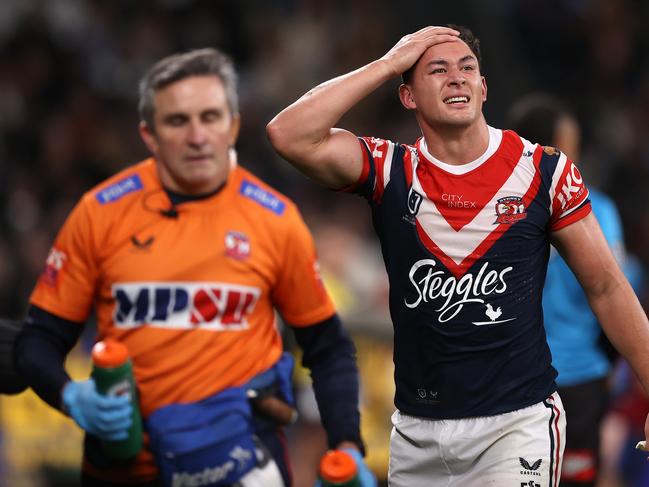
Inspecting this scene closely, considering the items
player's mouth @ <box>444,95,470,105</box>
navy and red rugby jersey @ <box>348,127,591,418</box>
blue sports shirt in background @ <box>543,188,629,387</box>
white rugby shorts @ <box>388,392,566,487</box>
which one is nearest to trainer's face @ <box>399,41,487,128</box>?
player's mouth @ <box>444,95,470,105</box>

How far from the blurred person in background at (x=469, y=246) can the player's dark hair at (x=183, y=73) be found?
3.46ft

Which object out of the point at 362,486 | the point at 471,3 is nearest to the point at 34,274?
the point at 471,3

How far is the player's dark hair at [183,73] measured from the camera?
509cm

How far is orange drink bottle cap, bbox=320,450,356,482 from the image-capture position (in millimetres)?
4117

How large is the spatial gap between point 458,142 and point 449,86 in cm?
19

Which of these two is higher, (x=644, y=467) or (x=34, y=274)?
(x=34, y=274)

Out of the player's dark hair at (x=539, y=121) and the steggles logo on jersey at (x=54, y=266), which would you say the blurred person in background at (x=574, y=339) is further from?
the steggles logo on jersey at (x=54, y=266)

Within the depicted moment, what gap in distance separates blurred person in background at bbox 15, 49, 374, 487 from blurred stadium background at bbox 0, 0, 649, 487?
3.78 m

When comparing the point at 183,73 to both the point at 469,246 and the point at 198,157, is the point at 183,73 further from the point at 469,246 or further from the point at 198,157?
the point at 469,246

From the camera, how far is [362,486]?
423 centimetres

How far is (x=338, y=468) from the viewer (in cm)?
414

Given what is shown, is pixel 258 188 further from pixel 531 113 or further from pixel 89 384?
pixel 531 113

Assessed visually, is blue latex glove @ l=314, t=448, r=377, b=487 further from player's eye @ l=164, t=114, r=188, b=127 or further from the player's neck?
player's eye @ l=164, t=114, r=188, b=127

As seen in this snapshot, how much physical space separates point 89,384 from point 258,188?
3.46 feet
